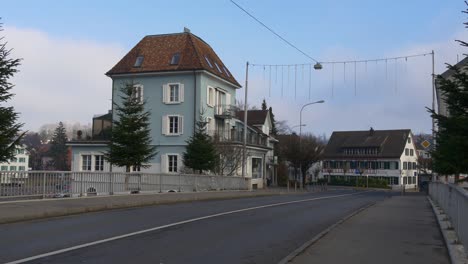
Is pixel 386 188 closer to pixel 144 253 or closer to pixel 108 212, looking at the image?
pixel 108 212

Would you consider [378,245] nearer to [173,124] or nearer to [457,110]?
→ [457,110]

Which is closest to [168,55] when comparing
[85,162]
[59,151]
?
[85,162]

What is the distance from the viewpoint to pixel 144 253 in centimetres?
900

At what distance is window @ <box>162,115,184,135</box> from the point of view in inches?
1918

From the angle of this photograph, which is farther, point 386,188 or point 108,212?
point 386,188

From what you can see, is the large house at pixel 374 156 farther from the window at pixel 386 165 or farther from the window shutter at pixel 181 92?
the window shutter at pixel 181 92

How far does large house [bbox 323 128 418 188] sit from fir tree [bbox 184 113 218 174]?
57.5 meters

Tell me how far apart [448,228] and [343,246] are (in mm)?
4792

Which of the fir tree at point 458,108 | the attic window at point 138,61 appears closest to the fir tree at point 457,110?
the fir tree at point 458,108

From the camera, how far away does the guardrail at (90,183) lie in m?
18.1

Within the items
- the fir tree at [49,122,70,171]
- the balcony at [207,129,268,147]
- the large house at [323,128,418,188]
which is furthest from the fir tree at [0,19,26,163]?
the fir tree at [49,122,70,171]

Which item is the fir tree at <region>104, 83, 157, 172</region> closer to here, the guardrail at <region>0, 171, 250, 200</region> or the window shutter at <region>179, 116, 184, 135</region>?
the guardrail at <region>0, 171, 250, 200</region>

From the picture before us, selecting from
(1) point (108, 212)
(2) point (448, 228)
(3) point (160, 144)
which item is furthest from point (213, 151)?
(2) point (448, 228)

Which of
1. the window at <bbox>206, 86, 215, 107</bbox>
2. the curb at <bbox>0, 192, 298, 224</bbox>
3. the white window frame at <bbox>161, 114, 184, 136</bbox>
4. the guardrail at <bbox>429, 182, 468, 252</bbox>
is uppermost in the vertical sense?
the window at <bbox>206, 86, 215, 107</bbox>
